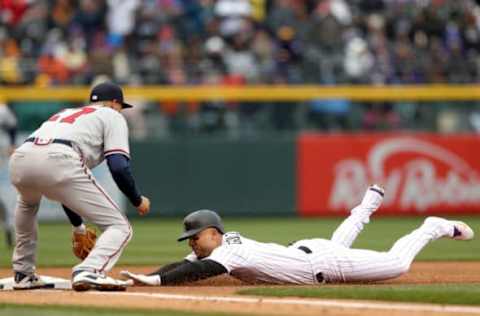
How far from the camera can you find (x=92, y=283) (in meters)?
7.64

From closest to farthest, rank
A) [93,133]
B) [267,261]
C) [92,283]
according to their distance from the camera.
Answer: [92,283] → [93,133] → [267,261]

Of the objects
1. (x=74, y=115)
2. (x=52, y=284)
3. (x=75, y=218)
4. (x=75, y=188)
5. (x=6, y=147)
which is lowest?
(x=6, y=147)

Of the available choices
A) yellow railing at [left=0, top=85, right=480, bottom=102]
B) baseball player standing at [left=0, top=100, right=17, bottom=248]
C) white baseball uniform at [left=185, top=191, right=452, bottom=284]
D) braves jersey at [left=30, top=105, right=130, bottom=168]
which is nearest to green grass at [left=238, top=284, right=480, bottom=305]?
white baseball uniform at [left=185, top=191, right=452, bottom=284]

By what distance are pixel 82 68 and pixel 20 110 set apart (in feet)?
3.63

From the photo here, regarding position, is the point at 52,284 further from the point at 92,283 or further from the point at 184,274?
the point at 184,274

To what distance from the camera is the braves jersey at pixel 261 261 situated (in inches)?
311

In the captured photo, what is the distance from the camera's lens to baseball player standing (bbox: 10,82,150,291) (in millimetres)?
7750

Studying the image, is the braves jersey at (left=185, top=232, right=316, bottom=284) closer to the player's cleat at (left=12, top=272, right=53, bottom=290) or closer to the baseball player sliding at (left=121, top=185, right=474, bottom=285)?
the baseball player sliding at (left=121, top=185, right=474, bottom=285)

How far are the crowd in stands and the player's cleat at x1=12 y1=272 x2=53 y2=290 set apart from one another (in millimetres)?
9627

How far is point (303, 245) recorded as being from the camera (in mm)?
8281

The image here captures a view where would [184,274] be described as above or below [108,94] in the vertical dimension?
below

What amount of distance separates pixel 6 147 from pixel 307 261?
911cm

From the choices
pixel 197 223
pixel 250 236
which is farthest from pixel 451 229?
pixel 250 236

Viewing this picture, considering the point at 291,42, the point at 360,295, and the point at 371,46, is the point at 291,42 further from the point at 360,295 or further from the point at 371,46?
the point at 360,295
